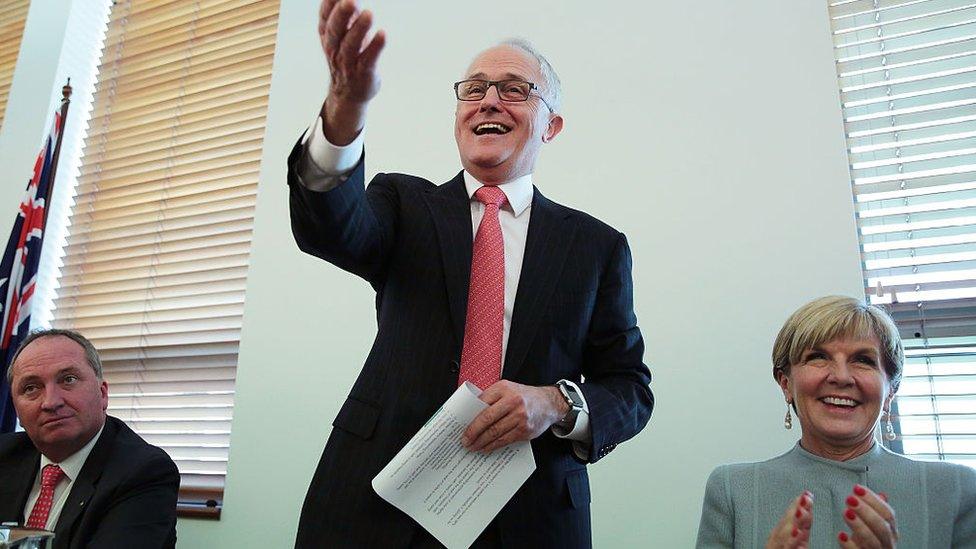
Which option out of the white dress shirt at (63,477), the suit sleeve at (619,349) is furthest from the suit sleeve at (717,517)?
the white dress shirt at (63,477)

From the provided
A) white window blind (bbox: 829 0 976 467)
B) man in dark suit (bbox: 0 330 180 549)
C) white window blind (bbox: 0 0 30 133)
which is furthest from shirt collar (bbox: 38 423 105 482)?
white window blind (bbox: 0 0 30 133)

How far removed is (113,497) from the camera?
1.96m

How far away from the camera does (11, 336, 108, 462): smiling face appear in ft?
6.96

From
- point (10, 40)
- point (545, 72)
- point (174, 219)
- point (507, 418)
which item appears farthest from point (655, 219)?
point (10, 40)

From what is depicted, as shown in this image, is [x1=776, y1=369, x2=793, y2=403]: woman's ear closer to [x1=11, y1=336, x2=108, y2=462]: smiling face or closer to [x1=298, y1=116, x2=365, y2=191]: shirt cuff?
[x1=298, y1=116, x2=365, y2=191]: shirt cuff

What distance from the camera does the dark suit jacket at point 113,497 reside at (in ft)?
6.26

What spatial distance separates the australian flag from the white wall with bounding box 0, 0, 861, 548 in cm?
105

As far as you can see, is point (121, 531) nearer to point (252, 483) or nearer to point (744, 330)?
point (252, 483)

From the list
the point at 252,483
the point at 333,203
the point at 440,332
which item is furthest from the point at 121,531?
the point at 333,203

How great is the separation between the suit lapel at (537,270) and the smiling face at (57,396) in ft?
4.80

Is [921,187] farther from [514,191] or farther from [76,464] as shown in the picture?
[76,464]

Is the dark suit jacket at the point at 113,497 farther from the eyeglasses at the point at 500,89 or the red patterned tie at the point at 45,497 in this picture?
the eyeglasses at the point at 500,89

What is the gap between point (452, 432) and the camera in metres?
1.14

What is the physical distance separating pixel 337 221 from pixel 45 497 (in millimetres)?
1553
